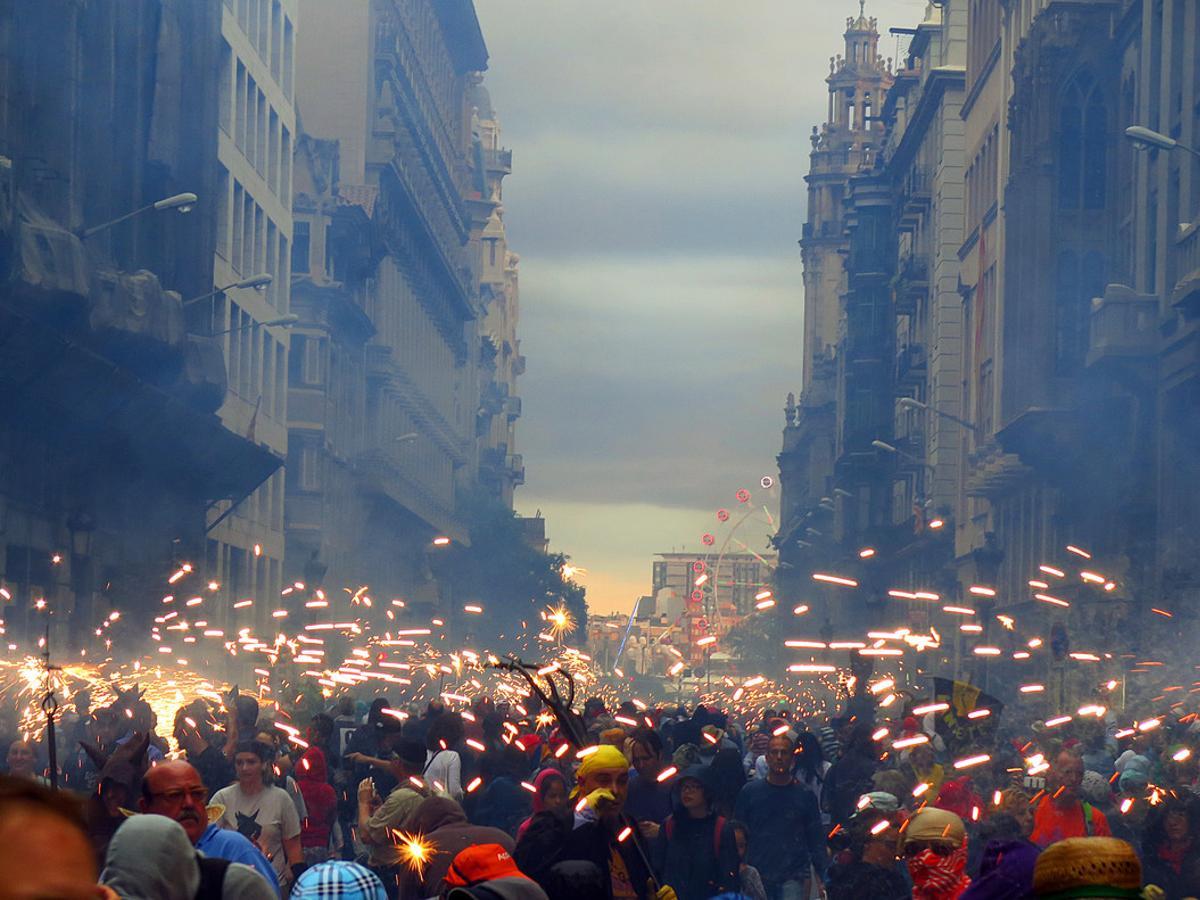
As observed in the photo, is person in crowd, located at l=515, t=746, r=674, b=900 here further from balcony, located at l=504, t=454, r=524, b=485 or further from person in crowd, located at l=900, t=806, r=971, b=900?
balcony, located at l=504, t=454, r=524, b=485

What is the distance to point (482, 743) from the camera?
1612 cm

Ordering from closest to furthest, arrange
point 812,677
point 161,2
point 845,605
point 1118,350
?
1. point 1118,350
2. point 161,2
3. point 812,677
4. point 845,605

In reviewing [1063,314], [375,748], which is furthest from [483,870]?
[1063,314]

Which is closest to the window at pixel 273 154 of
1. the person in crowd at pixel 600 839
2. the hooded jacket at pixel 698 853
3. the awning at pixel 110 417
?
the awning at pixel 110 417

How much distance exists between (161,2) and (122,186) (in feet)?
13.1

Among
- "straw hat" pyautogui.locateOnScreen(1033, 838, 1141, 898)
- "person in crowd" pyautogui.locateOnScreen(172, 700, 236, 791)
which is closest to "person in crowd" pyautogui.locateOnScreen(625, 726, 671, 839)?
"person in crowd" pyautogui.locateOnScreen(172, 700, 236, 791)

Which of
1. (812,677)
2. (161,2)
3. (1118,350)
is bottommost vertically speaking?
(812,677)

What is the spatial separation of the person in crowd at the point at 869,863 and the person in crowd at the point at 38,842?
7.13m

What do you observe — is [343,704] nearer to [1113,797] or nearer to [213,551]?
[1113,797]

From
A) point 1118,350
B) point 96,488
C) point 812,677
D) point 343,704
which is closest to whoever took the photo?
point 343,704

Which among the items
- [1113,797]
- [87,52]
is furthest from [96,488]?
[1113,797]

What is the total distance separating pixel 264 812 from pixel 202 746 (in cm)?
463

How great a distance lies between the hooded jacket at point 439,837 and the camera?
9377 millimetres

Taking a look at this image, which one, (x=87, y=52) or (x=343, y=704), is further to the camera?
(x=87, y=52)
